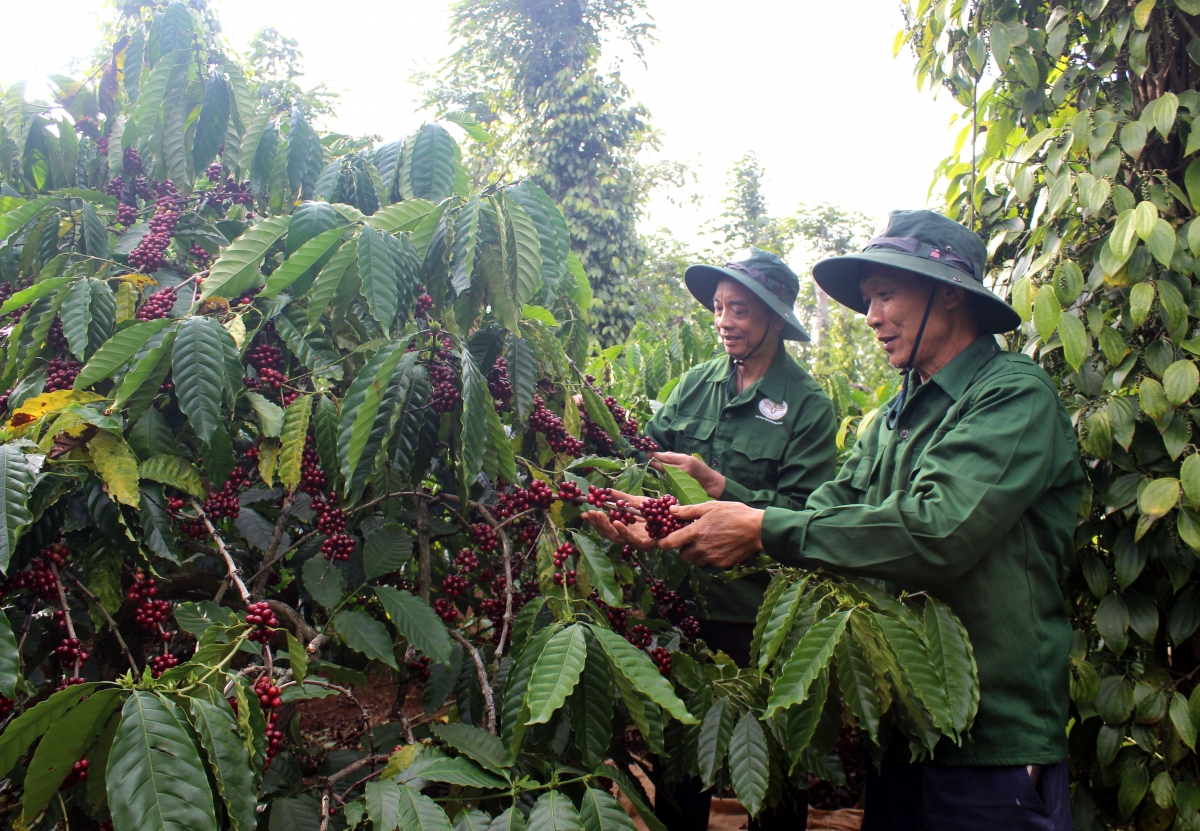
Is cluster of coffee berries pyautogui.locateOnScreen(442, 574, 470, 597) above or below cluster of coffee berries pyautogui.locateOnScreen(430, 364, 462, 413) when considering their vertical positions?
below

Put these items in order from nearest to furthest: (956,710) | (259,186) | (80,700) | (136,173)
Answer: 1. (80,700)
2. (956,710)
3. (259,186)
4. (136,173)

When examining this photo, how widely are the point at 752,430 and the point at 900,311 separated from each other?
0.78m

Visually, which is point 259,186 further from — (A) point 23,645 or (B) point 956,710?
(B) point 956,710

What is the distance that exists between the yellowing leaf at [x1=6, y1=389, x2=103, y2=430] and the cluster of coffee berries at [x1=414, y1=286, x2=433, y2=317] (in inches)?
25.7

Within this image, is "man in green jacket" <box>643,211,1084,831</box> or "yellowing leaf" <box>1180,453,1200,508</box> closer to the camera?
"man in green jacket" <box>643,211,1084,831</box>

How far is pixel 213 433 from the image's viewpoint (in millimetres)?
1360

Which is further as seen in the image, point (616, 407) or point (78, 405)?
point (616, 407)

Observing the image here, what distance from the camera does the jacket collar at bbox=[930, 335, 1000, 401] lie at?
1.56 metres

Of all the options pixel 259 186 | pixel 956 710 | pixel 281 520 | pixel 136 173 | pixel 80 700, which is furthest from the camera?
pixel 136 173

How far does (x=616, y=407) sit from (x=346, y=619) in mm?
946

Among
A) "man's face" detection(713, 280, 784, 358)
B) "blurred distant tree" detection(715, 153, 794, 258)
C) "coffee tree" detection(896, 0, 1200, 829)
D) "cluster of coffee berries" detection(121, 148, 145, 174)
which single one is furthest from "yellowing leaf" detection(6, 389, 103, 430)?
"blurred distant tree" detection(715, 153, 794, 258)

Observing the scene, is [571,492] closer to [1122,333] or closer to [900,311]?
[900,311]

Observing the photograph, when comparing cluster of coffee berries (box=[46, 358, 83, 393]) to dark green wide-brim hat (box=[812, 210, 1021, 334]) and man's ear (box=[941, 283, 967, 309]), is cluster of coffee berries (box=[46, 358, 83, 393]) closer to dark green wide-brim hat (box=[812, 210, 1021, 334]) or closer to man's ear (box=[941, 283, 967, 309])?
dark green wide-brim hat (box=[812, 210, 1021, 334])

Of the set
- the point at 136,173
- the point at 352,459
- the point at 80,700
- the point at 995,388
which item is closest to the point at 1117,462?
the point at 995,388
